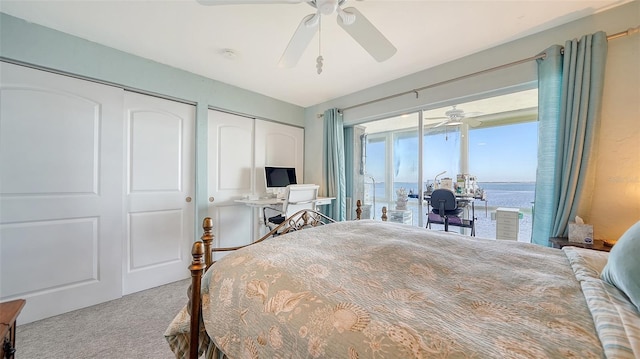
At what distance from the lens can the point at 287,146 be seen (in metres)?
3.80

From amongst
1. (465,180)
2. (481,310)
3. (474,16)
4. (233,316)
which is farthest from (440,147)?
(233,316)

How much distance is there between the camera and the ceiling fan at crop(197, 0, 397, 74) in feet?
4.29

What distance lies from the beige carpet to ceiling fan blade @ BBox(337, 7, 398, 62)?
239 centimetres

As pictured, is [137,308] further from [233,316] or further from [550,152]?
[550,152]

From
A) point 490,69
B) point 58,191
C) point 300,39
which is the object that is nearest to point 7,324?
point 58,191

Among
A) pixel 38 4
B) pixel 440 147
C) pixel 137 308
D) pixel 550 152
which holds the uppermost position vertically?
pixel 38 4

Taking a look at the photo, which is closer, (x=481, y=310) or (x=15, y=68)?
(x=481, y=310)

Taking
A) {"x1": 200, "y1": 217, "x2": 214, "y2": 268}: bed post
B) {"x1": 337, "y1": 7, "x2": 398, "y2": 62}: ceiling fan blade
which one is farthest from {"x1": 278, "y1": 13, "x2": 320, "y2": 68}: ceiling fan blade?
{"x1": 200, "y1": 217, "x2": 214, "y2": 268}: bed post

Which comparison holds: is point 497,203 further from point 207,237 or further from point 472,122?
point 207,237

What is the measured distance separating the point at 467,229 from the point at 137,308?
3768mm

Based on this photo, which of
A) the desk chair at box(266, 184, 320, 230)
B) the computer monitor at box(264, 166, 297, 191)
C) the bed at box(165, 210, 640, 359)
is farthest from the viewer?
the computer monitor at box(264, 166, 297, 191)

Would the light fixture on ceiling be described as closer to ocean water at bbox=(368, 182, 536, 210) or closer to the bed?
the bed

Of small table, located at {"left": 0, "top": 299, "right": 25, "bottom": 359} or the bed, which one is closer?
Result: the bed

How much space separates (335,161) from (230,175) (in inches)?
58.3
